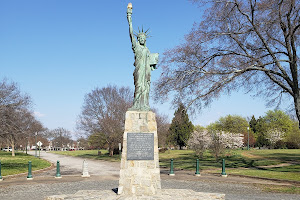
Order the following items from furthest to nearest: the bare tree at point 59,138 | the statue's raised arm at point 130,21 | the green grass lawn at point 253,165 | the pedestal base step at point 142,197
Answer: the bare tree at point 59,138
the green grass lawn at point 253,165
the statue's raised arm at point 130,21
the pedestal base step at point 142,197

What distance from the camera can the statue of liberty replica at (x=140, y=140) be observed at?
8.49 m

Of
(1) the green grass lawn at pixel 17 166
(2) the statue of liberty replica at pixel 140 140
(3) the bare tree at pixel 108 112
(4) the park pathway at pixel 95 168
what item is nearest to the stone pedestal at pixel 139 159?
(2) the statue of liberty replica at pixel 140 140

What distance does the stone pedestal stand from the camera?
27.8 feet

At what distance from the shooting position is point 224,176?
16391mm

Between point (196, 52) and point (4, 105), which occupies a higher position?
point (196, 52)

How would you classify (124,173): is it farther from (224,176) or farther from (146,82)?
Result: (224,176)

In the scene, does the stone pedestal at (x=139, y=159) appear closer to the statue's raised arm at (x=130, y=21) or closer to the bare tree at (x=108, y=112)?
the statue's raised arm at (x=130, y=21)

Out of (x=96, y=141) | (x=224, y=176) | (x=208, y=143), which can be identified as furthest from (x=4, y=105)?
(x=96, y=141)

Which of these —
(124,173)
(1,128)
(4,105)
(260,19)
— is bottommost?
(124,173)

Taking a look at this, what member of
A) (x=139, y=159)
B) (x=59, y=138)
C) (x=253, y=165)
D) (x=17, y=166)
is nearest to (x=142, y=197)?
(x=139, y=159)

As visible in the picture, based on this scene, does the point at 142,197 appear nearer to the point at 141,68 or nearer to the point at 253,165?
the point at 141,68

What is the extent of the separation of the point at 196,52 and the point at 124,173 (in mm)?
10282

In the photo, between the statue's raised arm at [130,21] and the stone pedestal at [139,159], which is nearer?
the stone pedestal at [139,159]

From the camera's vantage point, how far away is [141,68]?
9.33 metres
